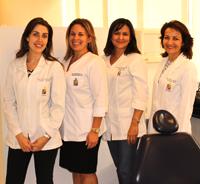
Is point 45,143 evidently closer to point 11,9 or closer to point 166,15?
point 166,15

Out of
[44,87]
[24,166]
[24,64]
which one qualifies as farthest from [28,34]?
[24,166]

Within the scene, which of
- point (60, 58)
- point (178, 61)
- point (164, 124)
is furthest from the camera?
point (60, 58)

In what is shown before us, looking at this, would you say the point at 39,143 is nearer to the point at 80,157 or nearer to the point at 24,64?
the point at 80,157

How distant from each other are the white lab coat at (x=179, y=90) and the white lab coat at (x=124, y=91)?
0.11 meters

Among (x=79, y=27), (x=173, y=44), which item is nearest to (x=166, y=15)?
(x=173, y=44)

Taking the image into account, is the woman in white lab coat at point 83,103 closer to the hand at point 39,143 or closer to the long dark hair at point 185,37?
the hand at point 39,143

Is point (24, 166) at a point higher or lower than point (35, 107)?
lower

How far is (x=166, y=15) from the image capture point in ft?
12.1

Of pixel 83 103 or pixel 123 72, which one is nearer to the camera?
pixel 83 103

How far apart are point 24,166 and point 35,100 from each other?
1.26ft

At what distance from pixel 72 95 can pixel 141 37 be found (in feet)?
3.09

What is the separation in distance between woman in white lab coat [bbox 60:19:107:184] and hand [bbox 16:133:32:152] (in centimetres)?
25

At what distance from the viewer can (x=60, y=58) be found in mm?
2424

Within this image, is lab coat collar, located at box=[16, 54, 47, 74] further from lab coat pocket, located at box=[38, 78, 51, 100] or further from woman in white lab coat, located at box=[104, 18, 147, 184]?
woman in white lab coat, located at box=[104, 18, 147, 184]
